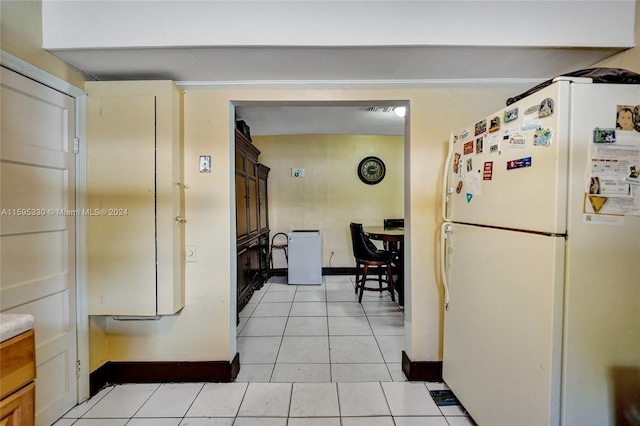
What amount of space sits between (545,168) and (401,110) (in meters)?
2.36

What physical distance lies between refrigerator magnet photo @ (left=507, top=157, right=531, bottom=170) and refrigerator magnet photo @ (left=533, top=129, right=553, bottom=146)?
71mm

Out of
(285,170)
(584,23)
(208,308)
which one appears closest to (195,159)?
(208,308)

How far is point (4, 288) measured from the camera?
4.27 ft

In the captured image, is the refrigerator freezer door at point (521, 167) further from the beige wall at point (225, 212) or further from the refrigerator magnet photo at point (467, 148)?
the beige wall at point (225, 212)

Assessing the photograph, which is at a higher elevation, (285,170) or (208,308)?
(285,170)

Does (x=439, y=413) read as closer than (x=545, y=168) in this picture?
No

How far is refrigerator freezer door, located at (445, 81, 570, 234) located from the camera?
1032 mm

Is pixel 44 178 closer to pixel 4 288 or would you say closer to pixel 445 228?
pixel 4 288

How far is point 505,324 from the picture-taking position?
1255 millimetres

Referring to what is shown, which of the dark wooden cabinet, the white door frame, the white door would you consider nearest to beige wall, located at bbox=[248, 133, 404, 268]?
the dark wooden cabinet

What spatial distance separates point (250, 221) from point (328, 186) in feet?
5.84

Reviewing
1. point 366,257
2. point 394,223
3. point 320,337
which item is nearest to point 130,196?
point 320,337

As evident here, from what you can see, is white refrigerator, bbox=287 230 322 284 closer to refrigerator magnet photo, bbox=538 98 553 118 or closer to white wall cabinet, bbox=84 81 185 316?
white wall cabinet, bbox=84 81 185 316

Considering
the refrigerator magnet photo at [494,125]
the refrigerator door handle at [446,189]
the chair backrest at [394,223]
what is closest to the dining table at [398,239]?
the chair backrest at [394,223]
